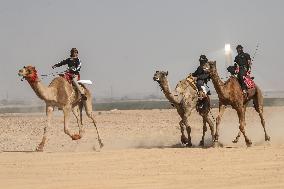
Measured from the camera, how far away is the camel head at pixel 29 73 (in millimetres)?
16703

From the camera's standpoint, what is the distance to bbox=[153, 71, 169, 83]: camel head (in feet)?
58.8

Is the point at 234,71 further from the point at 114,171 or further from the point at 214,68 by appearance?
the point at 114,171

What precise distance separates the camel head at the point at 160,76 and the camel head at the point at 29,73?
3546mm

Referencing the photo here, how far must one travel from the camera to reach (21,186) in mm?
10383

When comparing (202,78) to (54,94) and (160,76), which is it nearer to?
(160,76)

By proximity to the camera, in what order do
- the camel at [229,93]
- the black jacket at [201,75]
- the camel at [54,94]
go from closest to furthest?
1. the camel at [54,94]
2. the camel at [229,93]
3. the black jacket at [201,75]

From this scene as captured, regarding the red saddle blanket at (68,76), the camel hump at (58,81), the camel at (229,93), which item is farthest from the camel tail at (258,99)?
the camel hump at (58,81)

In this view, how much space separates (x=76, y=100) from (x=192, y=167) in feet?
23.4

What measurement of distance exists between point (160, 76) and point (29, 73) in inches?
155

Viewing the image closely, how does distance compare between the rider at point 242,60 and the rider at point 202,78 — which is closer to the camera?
the rider at point 202,78

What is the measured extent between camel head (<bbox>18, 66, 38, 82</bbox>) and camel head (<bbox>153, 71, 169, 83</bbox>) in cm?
355

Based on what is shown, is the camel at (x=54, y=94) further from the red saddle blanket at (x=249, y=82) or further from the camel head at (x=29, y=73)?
the red saddle blanket at (x=249, y=82)

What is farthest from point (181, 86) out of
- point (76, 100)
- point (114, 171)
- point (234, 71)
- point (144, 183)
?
point (144, 183)

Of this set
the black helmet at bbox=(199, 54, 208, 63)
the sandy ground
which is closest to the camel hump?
the sandy ground
